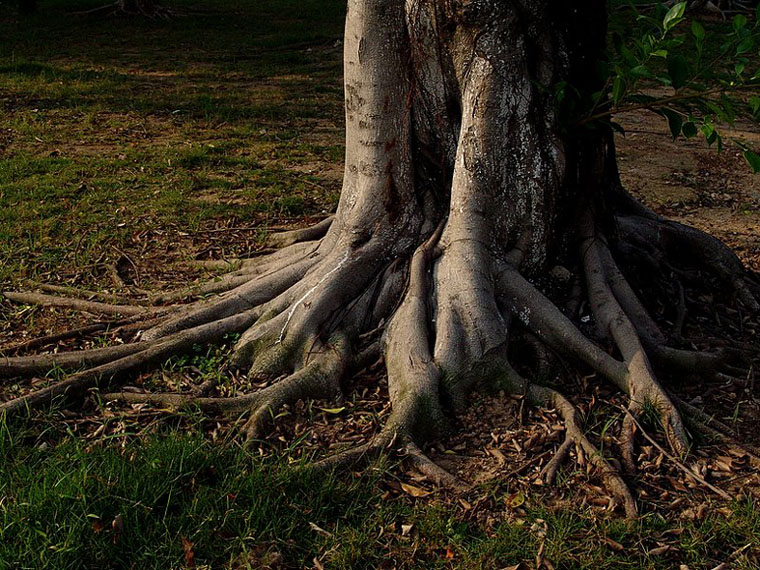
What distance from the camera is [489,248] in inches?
171

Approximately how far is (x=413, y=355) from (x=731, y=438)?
151cm

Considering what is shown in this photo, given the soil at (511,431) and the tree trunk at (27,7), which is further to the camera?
the tree trunk at (27,7)

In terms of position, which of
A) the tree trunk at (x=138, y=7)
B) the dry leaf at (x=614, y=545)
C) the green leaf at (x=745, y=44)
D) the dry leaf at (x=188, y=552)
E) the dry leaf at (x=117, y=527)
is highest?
the tree trunk at (x=138, y=7)

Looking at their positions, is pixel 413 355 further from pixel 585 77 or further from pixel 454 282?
pixel 585 77

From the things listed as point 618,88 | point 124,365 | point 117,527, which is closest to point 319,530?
point 117,527

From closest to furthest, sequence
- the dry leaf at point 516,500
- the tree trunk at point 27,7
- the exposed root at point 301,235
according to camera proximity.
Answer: the dry leaf at point 516,500, the exposed root at point 301,235, the tree trunk at point 27,7

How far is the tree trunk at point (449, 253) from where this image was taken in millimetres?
4008

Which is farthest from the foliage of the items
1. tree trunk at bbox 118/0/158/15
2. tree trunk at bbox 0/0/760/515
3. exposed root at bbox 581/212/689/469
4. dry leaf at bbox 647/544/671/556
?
tree trunk at bbox 118/0/158/15

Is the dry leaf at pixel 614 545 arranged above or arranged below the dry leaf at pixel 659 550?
above

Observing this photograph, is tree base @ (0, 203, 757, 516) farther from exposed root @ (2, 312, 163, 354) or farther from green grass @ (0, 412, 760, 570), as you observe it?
green grass @ (0, 412, 760, 570)

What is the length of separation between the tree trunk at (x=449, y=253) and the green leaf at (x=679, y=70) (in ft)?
1.76

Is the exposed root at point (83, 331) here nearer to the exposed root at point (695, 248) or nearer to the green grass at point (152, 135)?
the green grass at point (152, 135)

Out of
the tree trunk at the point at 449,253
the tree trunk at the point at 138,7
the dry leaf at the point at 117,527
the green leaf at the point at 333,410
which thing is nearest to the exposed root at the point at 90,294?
the tree trunk at the point at 449,253

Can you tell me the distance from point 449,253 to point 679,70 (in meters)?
1.43
